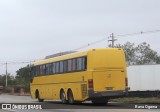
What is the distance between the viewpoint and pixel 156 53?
91.4 m

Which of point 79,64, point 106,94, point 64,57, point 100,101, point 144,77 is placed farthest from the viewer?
point 144,77

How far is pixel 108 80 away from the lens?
29.0 m

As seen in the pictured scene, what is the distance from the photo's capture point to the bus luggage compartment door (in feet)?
94.4

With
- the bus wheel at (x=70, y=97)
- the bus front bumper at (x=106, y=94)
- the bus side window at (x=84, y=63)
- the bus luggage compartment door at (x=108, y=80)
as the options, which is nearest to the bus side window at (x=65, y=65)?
the bus wheel at (x=70, y=97)

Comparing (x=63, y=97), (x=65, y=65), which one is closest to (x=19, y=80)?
(x=63, y=97)

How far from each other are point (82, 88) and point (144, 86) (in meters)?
17.0

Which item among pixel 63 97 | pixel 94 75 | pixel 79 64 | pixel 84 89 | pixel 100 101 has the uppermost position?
pixel 79 64

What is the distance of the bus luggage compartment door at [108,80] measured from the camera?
2877cm

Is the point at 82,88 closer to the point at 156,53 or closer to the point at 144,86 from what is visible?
the point at 144,86

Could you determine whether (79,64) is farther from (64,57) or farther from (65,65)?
(64,57)

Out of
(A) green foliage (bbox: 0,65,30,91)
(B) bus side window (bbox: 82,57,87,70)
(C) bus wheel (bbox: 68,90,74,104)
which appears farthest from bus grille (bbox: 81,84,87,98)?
(A) green foliage (bbox: 0,65,30,91)

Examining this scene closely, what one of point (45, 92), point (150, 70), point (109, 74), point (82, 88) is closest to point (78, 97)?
point (82, 88)

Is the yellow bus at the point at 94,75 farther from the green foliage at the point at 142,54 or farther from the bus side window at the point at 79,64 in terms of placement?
the green foliage at the point at 142,54

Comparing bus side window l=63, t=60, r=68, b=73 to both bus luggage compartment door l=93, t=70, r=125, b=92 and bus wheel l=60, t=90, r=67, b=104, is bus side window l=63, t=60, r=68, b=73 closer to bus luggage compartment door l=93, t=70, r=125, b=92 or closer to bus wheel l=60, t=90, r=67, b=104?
bus wheel l=60, t=90, r=67, b=104
